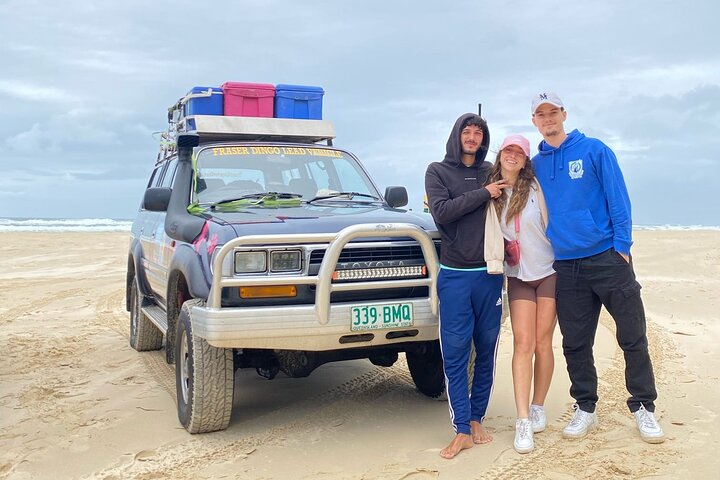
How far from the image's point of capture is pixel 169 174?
670cm

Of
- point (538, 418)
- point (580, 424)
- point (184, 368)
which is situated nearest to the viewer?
point (580, 424)

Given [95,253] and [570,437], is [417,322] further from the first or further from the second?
[95,253]

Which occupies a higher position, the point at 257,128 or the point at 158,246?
the point at 257,128

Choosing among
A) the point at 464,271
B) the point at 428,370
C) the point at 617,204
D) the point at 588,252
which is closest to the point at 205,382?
the point at 464,271

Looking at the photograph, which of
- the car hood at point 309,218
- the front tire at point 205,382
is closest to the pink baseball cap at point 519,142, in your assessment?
the car hood at point 309,218

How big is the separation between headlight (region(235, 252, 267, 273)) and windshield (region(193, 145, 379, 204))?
1.28m

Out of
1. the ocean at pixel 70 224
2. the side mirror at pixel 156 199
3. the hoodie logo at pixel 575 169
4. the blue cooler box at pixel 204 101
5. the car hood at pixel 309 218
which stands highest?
the blue cooler box at pixel 204 101

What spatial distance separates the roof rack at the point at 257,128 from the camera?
6.11 m

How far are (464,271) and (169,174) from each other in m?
3.80

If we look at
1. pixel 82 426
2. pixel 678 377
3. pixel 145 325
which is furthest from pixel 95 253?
pixel 678 377

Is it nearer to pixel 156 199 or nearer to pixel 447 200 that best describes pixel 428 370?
pixel 447 200

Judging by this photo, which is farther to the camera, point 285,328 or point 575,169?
point 575,169

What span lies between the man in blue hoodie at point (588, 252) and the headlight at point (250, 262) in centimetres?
179

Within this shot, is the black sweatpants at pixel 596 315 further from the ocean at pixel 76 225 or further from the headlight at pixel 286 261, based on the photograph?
the ocean at pixel 76 225
